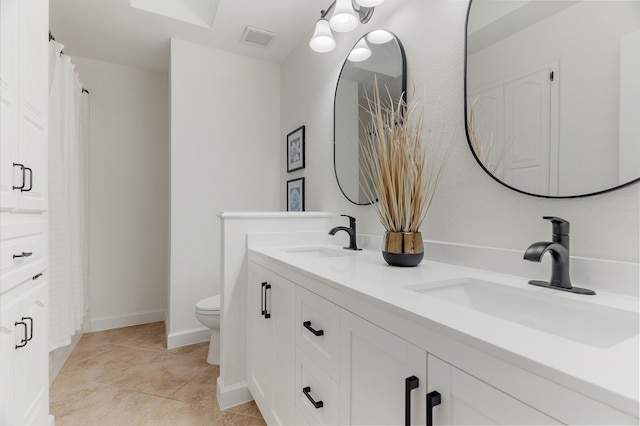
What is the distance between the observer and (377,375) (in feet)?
2.46

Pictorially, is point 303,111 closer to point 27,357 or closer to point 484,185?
point 484,185

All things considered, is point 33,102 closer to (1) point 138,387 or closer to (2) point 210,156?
(2) point 210,156

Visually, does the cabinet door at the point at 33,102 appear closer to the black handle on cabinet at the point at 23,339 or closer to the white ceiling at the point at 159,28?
the black handle on cabinet at the point at 23,339

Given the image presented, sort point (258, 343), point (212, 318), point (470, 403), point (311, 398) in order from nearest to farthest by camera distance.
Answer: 1. point (470, 403)
2. point (311, 398)
3. point (258, 343)
4. point (212, 318)

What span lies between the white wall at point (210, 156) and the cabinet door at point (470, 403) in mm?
2320

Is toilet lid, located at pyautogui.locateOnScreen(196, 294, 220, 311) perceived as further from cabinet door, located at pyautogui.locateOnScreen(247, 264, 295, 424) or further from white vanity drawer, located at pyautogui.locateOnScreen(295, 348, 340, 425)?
white vanity drawer, located at pyautogui.locateOnScreen(295, 348, 340, 425)

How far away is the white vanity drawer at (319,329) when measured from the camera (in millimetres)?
920

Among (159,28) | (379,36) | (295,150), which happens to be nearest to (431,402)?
(379,36)

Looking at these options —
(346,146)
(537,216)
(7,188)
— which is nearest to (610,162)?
(537,216)

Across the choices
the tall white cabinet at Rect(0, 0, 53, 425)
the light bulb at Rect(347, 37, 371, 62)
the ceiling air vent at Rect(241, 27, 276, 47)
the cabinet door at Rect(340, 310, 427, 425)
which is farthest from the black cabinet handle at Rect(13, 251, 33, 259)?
the ceiling air vent at Rect(241, 27, 276, 47)

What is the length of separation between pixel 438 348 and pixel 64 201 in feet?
7.41

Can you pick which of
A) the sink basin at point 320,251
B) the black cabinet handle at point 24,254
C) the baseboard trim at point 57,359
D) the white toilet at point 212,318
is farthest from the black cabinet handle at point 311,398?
the baseboard trim at point 57,359

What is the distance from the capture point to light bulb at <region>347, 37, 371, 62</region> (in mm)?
1736

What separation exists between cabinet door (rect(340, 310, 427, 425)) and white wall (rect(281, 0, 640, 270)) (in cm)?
61
